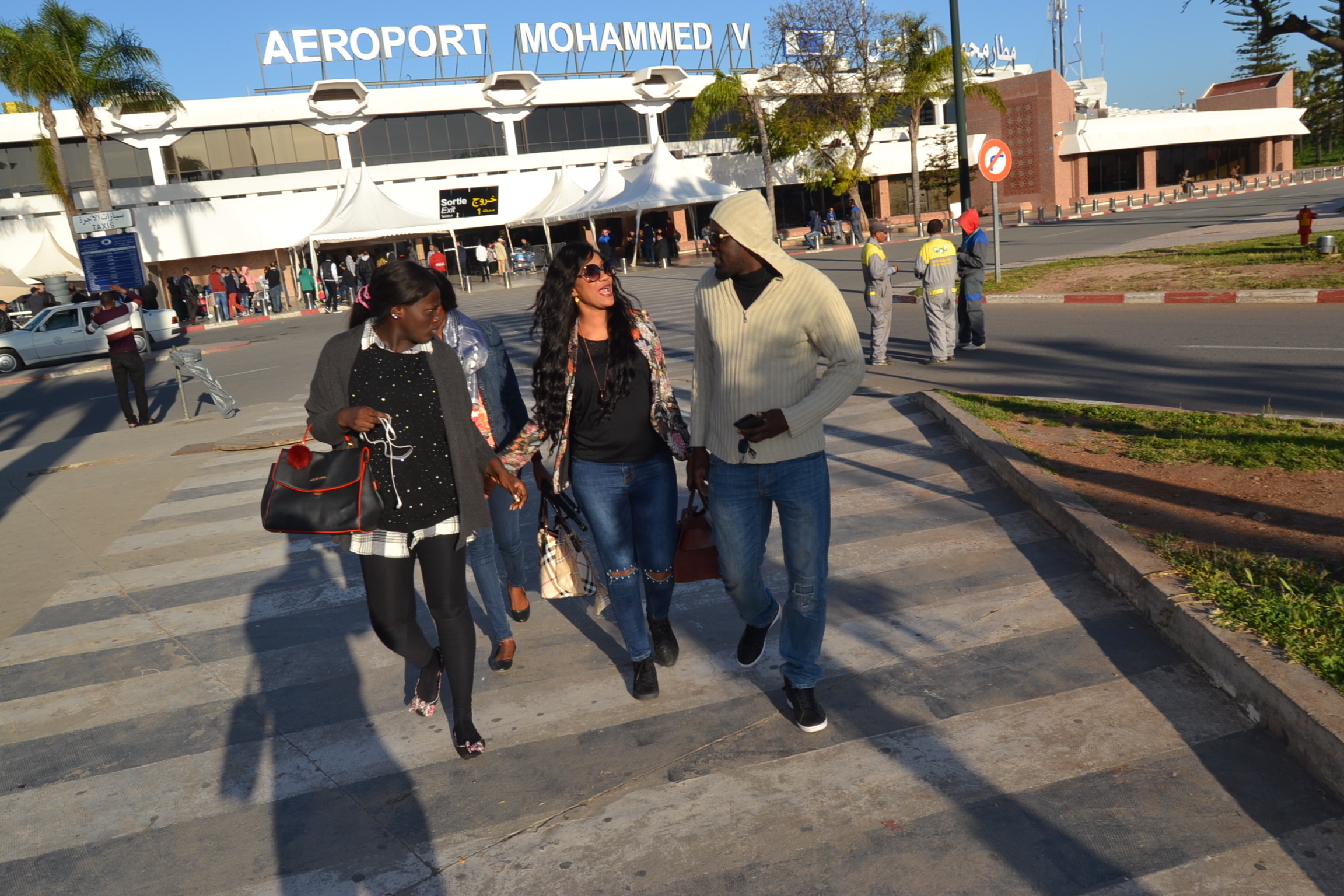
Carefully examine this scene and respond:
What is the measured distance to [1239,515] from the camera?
510 cm

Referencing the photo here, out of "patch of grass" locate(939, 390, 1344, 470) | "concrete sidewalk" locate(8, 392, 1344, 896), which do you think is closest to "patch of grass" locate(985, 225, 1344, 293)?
"patch of grass" locate(939, 390, 1344, 470)

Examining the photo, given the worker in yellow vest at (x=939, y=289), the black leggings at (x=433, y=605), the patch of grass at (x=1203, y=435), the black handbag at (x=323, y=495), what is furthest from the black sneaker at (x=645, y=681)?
the worker in yellow vest at (x=939, y=289)

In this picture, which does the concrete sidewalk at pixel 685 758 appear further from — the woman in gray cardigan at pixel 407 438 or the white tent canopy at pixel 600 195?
the white tent canopy at pixel 600 195

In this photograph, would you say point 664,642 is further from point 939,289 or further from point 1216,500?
point 939,289

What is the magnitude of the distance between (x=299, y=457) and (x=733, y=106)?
4221cm

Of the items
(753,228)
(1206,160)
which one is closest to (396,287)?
(753,228)

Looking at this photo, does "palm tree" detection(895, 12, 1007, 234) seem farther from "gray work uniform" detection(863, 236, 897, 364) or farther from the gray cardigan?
the gray cardigan

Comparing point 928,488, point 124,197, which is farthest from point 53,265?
point 928,488

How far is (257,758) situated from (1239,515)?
15.8ft

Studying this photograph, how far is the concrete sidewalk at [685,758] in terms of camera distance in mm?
2893

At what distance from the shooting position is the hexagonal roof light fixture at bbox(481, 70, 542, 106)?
45906 mm

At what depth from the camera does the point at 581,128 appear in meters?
49.2

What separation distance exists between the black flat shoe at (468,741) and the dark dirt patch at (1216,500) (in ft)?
11.1

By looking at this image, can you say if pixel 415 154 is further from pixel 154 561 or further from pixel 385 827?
pixel 385 827
